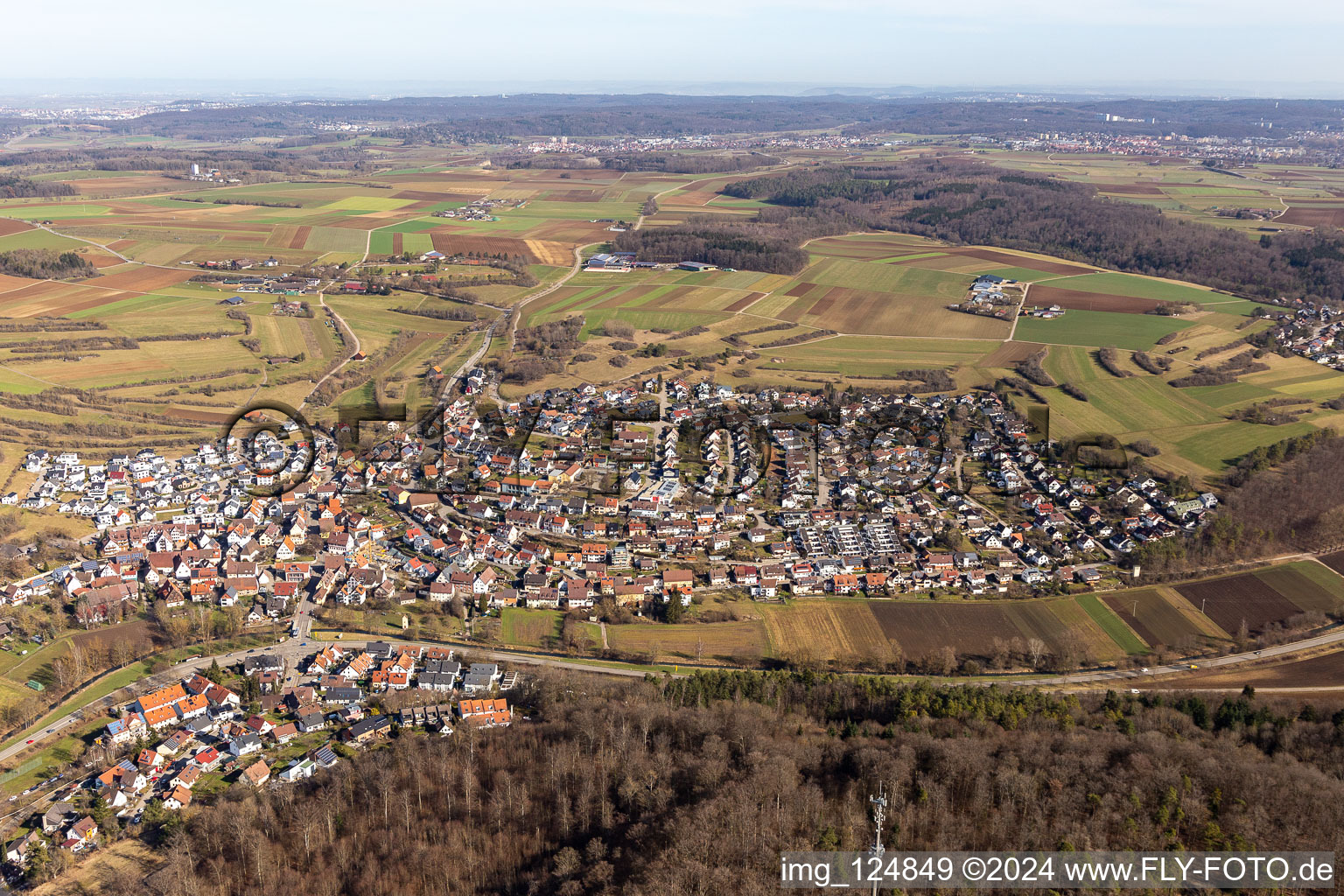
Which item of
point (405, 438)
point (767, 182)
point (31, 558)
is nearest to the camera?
point (31, 558)

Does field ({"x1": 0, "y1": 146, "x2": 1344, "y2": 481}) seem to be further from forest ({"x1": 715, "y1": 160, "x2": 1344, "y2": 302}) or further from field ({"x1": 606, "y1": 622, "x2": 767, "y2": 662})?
field ({"x1": 606, "y1": 622, "x2": 767, "y2": 662})

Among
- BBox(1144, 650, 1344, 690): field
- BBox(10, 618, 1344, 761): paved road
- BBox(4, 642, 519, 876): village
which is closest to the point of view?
BBox(4, 642, 519, 876): village

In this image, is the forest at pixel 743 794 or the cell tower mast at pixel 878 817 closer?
the cell tower mast at pixel 878 817

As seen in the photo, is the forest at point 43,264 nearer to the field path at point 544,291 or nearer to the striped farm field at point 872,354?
the field path at point 544,291

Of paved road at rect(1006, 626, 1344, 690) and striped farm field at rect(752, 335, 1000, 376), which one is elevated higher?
striped farm field at rect(752, 335, 1000, 376)

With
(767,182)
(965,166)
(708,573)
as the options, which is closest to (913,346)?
(708,573)

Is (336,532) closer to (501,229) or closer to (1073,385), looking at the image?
(1073,385)

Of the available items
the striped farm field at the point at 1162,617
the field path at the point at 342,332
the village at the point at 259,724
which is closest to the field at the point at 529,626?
the village at the point at 259,724

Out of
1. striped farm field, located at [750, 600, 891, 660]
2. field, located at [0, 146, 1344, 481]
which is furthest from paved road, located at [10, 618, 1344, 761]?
field, located at [0, 146, 1344, 481]

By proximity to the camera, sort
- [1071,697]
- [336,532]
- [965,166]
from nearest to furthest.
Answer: [1071,697] → [336,532] → [965,166]
